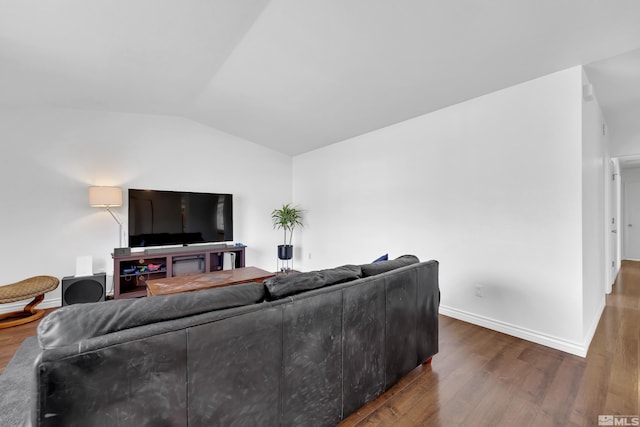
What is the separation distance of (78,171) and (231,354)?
4032 millimetres

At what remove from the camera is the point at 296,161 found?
18.7ft

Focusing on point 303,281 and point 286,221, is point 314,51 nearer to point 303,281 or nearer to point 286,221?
point 303,281

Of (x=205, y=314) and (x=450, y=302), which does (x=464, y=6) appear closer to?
(x=205, y=314)

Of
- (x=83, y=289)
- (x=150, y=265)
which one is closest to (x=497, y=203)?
(x=150, y=265)

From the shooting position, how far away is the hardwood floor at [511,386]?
5.22 ft

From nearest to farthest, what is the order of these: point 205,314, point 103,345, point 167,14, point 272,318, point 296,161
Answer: point 103,345 → point 205,314 → point 272,318 → point 167,14 → point 296,161

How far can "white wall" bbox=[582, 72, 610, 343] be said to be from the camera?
2330 millimetres

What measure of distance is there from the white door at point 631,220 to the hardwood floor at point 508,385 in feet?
17.4

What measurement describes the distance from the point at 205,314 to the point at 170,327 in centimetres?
14

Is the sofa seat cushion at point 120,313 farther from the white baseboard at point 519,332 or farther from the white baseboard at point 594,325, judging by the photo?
the white baseboard at point 594,325

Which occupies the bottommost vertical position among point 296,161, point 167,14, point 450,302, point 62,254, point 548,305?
point 450,302

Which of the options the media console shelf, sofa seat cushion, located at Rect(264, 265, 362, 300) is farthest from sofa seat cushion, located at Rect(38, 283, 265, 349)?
the media console shelf

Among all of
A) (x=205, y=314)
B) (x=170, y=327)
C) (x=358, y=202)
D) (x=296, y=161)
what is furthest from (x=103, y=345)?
(x=296, y=161)

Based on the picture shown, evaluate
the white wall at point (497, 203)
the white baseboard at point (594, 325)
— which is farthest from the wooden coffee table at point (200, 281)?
the white baseboard at point (594, 325)
